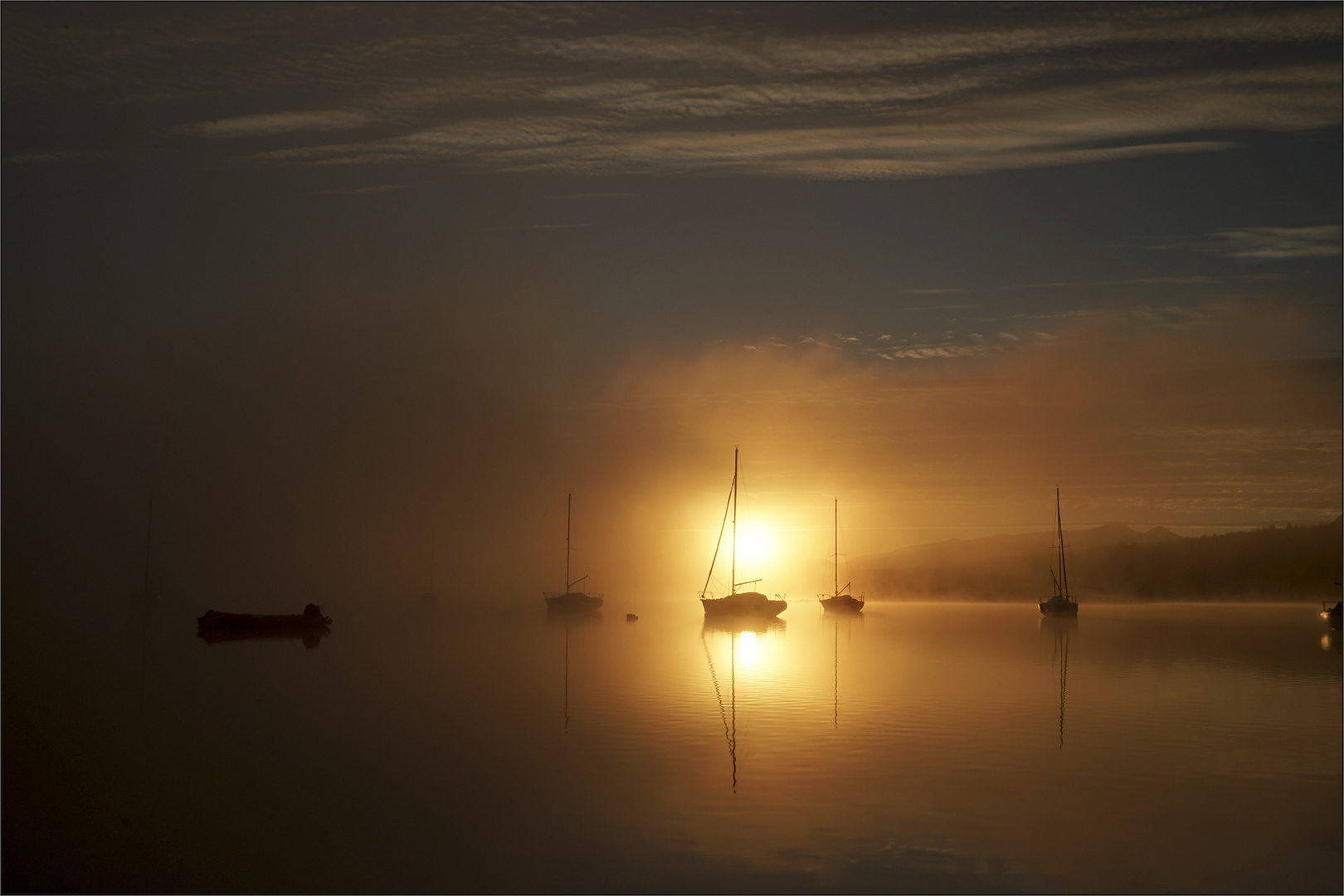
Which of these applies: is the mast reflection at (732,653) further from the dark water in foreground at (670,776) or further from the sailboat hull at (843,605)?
the sailboat hull at (843,605)

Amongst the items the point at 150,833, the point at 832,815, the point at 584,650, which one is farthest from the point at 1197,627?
the point at 150,833

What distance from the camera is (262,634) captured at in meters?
57.0

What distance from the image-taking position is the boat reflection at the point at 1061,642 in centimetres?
2958

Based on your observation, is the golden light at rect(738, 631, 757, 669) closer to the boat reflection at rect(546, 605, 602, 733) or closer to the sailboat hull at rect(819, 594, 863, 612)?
the boat reflection at rect(546, 605, 602, 733)

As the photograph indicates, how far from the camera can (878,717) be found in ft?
87.5

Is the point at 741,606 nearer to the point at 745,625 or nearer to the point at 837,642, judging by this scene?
the point at 745,625

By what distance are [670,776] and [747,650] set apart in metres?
29.7

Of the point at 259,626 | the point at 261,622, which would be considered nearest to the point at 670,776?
the point at 259,626

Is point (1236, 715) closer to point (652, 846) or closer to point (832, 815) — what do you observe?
point (832, 815)

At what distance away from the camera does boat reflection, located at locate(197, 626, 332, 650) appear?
54.2 metres

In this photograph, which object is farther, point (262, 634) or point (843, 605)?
point (843, 605)

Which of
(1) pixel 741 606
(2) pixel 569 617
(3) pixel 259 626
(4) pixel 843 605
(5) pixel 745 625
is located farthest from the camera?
(4) pixel 843 605

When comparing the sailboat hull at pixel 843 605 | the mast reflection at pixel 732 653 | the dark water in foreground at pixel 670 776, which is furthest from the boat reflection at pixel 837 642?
the mast reflection at pixel 732 653

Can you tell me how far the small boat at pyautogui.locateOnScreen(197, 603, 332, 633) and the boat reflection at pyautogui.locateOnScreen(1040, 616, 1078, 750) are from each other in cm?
3737
